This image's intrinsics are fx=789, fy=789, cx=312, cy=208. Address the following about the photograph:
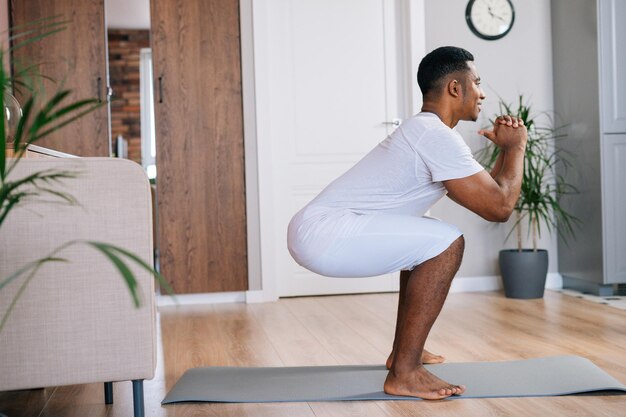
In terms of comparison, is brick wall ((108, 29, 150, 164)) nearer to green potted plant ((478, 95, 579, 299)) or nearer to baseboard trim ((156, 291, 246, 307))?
baseboard trim ((156, 291, 246, 307))

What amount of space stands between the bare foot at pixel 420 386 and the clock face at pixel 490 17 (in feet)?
9.89

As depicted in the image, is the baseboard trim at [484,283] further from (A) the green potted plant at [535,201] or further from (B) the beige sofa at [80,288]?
(B) the beige sofa at [80,288]

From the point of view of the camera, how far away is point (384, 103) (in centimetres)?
486

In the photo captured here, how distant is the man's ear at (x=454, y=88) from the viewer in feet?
8.13

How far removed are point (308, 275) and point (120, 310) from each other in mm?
2959

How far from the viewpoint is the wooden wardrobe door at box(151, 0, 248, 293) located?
4547 mm

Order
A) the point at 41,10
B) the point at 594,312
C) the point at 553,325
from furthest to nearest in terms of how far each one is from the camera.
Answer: the point at 41,10
the point at 594,312
the point at 553,325

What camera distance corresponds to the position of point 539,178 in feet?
15.0

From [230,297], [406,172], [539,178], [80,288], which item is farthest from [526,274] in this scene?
[80,288]

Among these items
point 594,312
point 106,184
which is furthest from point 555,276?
point 106,184

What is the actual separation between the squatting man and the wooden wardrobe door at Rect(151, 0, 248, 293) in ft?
7.24

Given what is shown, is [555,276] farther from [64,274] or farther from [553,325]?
[64,274]

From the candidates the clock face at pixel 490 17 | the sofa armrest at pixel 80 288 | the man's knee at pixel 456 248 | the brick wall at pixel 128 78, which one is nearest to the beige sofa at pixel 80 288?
the sofa armrest at pixel 80 288

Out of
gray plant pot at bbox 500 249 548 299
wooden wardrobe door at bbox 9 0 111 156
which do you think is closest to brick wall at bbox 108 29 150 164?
wooden wardrobe door at bbox 9 0 111 156
